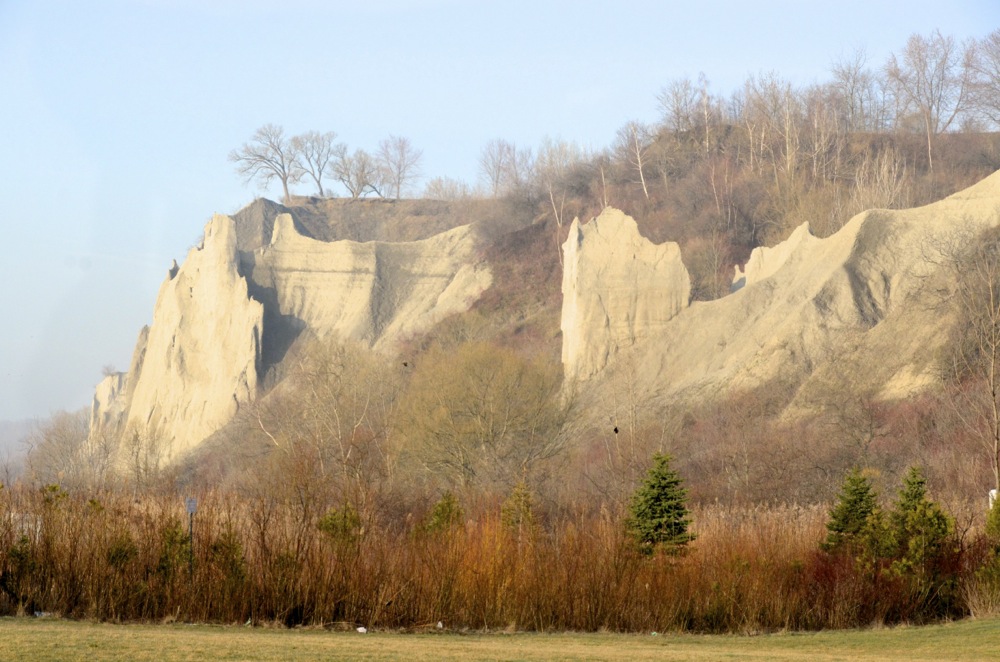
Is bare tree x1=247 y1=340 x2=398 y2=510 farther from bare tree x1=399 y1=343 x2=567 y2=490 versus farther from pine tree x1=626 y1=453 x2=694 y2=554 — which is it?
pine tree x1=626 y1=453 x2=694 y2=554

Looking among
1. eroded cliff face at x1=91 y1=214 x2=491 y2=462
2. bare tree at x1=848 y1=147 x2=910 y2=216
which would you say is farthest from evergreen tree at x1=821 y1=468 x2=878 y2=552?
eroded cliff face at x1=91 y1=214 x2=491 y2=462

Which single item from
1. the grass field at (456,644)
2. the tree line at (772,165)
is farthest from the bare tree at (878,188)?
the grass field at (456,644)

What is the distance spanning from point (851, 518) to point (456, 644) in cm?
932

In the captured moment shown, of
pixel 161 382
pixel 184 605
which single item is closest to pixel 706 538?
pixel 184 605

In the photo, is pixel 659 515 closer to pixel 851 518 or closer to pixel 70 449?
pixel 851 518

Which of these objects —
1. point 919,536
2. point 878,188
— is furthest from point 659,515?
point 878,188

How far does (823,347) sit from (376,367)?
20.5 meters

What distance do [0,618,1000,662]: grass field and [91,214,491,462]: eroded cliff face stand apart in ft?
166

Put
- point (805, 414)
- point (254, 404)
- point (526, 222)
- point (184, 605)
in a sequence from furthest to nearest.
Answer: point (526, 222) < point (254, 404) < point (805, 414) < point (184, 605)

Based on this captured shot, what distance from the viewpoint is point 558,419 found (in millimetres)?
43219

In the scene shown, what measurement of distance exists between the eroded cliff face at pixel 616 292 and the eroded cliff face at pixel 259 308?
1573 cm

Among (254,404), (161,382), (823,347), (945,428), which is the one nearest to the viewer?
(945,428)

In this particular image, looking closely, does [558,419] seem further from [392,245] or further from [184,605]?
[392,245]

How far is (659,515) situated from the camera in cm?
1955
